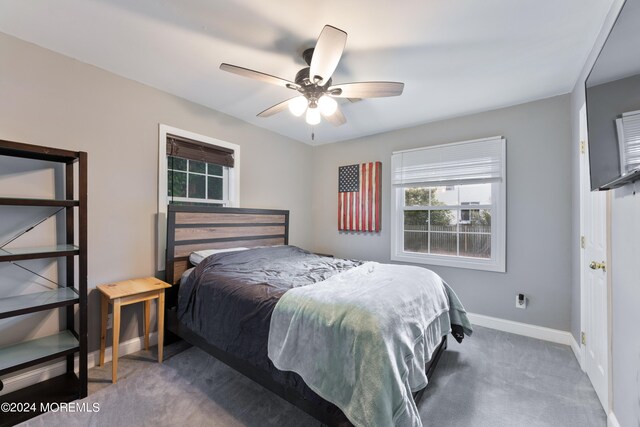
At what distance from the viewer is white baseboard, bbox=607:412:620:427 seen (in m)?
1.48

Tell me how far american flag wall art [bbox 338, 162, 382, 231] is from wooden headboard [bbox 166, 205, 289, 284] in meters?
1.02

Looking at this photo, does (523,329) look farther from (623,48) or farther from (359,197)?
(623,48)

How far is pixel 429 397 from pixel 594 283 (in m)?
1.53

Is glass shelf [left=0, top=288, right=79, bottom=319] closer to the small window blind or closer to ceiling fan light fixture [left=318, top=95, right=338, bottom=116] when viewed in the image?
ceiling fan light fixture [left=318, top=95, right=338, bottom=116]

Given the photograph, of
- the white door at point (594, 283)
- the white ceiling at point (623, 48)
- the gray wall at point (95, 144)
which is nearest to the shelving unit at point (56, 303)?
the gray wall at point (95, 144)

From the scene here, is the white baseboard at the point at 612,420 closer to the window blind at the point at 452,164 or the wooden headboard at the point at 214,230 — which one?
the window blind at the point at 452,164

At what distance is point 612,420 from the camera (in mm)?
1517

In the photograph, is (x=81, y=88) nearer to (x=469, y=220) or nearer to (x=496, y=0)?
(x=496, y=0)

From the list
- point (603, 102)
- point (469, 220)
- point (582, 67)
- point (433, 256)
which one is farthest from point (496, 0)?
point (433, 256)

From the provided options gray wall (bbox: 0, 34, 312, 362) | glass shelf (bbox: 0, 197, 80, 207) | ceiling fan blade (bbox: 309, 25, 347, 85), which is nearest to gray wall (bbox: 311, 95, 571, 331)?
ceiling fan blade (bbox: 309, 25, 347, 85)

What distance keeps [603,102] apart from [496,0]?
84 cm

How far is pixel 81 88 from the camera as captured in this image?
2215 millimetres

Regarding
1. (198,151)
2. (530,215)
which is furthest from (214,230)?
(530,215)

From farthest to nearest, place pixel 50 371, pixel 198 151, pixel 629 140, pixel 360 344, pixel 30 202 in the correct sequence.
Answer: pixel 198 151 → pixel 50 371 → pixel 30 202 → pixel 360 344 → pixel 629 140
